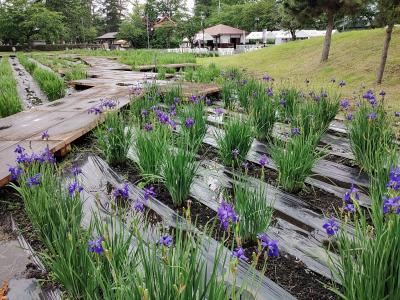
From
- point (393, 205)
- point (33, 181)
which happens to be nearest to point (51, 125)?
point (33, 181)

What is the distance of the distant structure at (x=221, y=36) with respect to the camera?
41844mm

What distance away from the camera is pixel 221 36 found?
44906 mm

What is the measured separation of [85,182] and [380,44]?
1301cm

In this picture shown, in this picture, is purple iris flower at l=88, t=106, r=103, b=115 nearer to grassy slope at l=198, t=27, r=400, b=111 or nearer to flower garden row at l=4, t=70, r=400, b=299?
flower garden row at l=4, t=70, r=400, b=299

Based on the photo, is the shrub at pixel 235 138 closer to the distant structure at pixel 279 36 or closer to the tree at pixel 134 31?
the distant structure at pixel 279 36

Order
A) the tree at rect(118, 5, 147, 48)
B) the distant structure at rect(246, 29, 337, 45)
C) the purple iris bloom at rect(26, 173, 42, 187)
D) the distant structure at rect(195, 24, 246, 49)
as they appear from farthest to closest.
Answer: the tree at rect(118, 5, 147, 48) < the distant structure at rect(195, 24, 246, 49) < the distant structure at rect(246, 29, 337, 45) < the purple iris bloom at rect(26, 173, 42, 187)

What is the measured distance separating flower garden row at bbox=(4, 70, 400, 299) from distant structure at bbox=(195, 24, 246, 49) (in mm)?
39381

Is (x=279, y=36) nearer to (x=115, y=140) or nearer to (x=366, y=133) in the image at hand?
(x=366, y=133)

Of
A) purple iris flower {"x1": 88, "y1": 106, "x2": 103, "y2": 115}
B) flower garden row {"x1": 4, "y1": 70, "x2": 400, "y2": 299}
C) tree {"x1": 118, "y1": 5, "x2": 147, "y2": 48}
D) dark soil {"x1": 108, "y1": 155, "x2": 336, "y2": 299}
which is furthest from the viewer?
tree {"x1": 118, "y1": 5, "x2": 147, "y2": 48}

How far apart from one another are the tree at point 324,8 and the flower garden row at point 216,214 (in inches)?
378

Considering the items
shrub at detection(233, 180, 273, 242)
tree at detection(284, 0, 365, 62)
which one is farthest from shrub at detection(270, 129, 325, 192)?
tree at detection(284, 0, 365, 62)

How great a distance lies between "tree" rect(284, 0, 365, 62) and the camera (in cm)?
1229

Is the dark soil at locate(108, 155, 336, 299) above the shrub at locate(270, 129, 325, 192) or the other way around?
the other way around

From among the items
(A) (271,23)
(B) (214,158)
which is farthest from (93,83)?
(A) (271,23)
